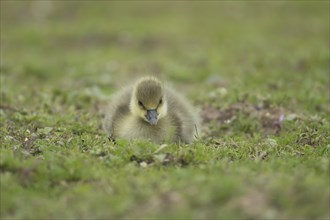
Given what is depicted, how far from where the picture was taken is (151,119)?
6.35 m

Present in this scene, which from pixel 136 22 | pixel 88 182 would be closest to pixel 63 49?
pixel 136 22

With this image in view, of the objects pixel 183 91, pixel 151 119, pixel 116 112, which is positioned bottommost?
pixel 151 119

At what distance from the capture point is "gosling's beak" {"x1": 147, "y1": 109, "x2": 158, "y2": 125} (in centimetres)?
632

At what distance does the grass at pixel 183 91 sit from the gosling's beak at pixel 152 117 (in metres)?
0.49

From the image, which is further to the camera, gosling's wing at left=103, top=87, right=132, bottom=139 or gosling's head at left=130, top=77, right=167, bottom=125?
gosling's wing at left=103, top=87, right=132, bottom=139

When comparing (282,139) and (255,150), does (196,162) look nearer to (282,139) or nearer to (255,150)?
(255,150)

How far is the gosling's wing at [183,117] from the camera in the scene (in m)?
6.64

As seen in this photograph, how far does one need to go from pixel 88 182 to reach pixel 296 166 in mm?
1770

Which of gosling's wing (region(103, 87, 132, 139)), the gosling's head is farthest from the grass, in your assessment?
the gosling's head

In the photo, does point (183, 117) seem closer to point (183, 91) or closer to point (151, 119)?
point (151, 119)

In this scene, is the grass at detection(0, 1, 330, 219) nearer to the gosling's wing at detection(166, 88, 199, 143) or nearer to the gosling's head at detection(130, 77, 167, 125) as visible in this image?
the gosling's wing at detection(166, 88, 199, 143)

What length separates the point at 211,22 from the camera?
14.9m

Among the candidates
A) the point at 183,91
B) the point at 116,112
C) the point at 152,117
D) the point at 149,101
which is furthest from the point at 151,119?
the point at 183,91

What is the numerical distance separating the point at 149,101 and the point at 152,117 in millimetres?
173
